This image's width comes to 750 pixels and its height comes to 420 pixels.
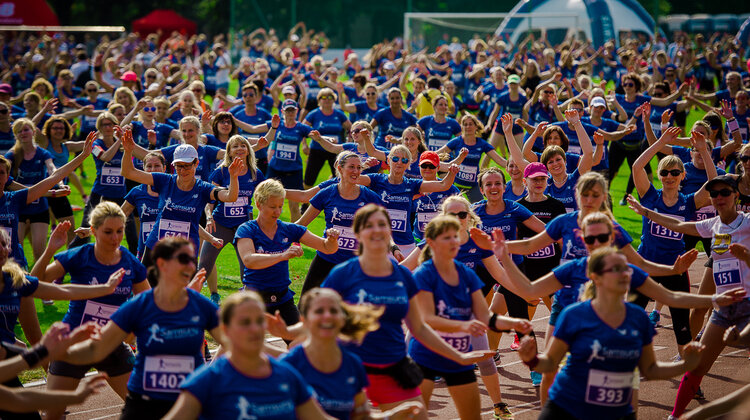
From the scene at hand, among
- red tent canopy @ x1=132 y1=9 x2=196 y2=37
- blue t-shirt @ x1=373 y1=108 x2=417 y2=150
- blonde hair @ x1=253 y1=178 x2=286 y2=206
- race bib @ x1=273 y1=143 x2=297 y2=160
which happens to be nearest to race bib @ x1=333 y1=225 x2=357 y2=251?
blonde hair @ x1=253 y1=178 x2=286 y2=206

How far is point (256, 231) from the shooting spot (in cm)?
743

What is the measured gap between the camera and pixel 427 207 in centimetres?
977

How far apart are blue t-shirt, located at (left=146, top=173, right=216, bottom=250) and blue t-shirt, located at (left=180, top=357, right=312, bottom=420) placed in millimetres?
4390

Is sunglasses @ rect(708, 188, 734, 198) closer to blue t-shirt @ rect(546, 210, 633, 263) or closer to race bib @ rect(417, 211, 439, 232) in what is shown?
blue t-shirt @ rect(546, 210, 633, 263)

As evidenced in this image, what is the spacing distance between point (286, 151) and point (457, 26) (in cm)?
2710

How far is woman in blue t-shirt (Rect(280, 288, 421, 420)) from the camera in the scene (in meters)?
4.48

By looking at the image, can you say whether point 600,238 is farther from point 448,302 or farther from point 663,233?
point 663,233

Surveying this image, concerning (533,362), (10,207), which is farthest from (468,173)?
(533,362)

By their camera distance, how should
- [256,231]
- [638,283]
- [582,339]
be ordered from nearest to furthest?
[582,339], [638,283], [256,231]

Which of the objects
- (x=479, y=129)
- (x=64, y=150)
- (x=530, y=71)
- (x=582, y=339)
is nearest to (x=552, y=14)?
(x=530, y=71)

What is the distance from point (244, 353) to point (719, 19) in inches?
1802

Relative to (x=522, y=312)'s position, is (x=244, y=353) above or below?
above

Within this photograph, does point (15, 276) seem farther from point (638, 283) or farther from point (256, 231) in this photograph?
point (638, 283)

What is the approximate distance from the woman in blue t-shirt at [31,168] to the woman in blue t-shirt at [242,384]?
690 cm
